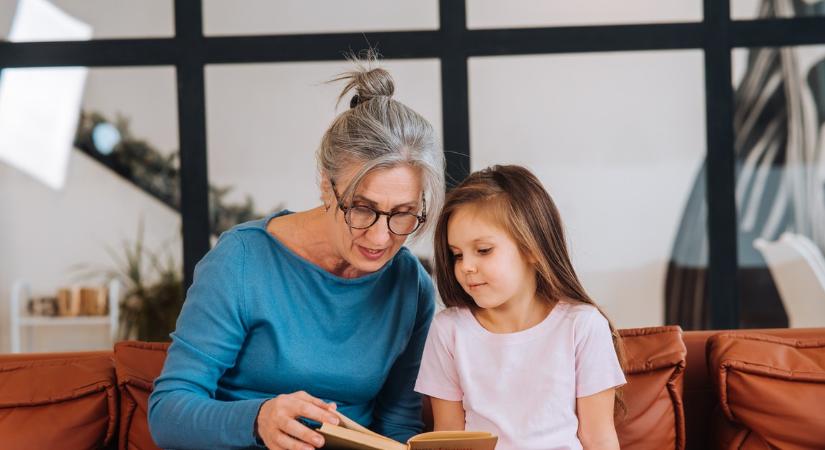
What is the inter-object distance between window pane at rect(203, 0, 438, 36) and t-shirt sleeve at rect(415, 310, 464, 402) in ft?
8.31

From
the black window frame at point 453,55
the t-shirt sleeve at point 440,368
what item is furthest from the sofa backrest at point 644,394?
the black window frame at point 453,55

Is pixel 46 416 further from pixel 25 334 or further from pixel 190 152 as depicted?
pixel 25 334

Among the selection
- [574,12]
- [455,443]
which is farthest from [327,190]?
[574,12]

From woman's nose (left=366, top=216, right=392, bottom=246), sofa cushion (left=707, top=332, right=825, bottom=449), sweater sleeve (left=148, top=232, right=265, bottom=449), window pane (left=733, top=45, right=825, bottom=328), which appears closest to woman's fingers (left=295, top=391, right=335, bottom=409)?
sweater sleeve (left=148, top=232, right=265, bottom=449)

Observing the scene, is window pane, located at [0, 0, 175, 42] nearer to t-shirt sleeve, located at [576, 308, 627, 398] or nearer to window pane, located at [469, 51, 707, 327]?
window pane, located at [469, 51, 707, 327]

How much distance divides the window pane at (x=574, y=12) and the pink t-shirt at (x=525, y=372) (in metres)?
2.52

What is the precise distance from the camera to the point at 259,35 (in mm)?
4363

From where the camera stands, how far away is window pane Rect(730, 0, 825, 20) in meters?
4.46

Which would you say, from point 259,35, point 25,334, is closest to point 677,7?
point 259,35

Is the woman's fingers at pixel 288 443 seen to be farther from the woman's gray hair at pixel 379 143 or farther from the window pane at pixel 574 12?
the window pane at pixel 574 12

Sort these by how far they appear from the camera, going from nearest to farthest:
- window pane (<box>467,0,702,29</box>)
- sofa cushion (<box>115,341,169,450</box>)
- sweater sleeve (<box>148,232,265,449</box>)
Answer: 1. sweater sleeve (<box>148,232,265,449</box>)
2. sofa cushion (<box>115,341,169,450</box>)
3. window pane (<box>467,0,702,29</box>)

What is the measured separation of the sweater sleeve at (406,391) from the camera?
2.23 meters

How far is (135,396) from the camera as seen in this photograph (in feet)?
7.96

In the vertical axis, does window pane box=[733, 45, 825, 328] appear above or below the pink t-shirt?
above
